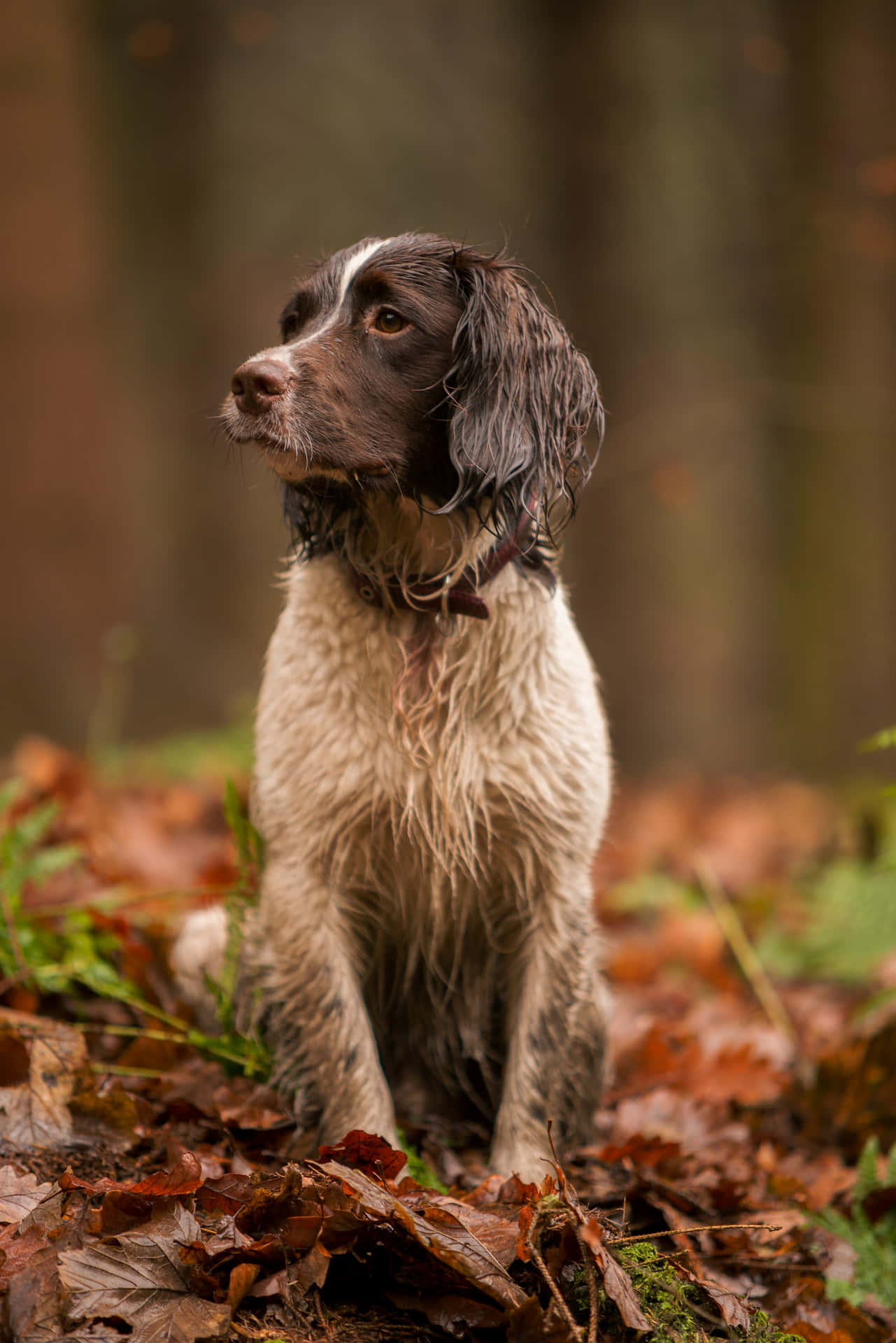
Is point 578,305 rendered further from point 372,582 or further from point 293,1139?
point 293,1139

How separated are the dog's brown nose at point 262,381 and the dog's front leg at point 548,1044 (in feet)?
4.65

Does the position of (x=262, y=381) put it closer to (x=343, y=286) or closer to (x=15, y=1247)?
(x=343, y=286)

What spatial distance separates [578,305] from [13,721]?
541 centimetres

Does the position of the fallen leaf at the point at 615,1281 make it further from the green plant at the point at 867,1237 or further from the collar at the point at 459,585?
the collar at the point at 459,585

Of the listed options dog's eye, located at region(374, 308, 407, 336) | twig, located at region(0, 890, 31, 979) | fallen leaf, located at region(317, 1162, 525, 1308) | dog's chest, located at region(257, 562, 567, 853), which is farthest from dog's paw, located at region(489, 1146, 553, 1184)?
dog's eye, located at region(374, 308, 407, 336)

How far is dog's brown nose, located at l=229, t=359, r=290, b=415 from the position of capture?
241 centimetres

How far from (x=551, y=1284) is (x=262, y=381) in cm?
182

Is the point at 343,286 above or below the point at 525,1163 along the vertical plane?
above


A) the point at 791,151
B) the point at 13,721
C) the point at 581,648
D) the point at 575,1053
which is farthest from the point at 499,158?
the point at 575,1053

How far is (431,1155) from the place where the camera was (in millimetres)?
2846

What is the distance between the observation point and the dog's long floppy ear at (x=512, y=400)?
2500 mm

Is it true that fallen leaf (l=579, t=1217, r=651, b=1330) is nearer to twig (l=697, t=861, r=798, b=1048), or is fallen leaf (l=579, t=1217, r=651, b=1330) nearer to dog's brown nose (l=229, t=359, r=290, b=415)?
dog's brown nose (l=229, t=359, r=290, b=415)

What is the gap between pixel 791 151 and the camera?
29.2ft

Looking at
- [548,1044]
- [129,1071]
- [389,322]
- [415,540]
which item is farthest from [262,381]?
[548,1044]
